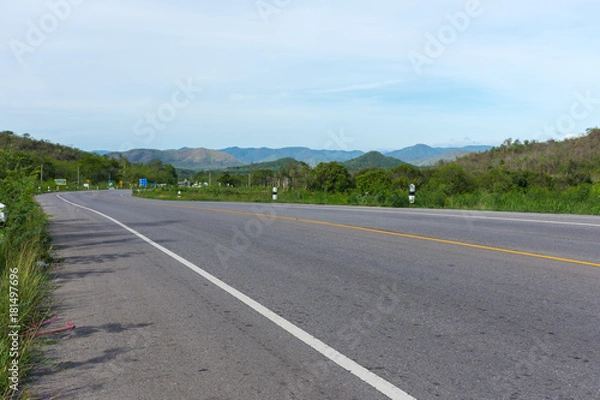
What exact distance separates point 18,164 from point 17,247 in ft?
8.59

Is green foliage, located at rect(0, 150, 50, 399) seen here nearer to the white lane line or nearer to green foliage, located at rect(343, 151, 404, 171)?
the white lane line

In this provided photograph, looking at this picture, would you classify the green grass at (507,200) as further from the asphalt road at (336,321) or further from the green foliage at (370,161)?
the green foliage at (370,161)

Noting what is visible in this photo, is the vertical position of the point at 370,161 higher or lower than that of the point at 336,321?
higher

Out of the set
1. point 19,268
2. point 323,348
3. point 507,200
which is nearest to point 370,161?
point 507,200

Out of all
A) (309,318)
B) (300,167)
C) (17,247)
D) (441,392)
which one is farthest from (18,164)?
(300,167)

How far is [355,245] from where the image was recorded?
1077cm

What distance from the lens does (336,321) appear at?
18.2ft

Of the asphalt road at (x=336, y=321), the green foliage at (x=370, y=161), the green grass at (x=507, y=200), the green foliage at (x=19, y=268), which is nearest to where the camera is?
the asphalt road at (x=336, y=321)

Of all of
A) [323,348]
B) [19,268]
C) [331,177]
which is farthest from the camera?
[331,177]

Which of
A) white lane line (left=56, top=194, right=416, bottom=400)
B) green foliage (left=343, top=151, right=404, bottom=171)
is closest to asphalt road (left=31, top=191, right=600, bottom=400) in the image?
white lane line (left=56, top=194, right=416, bottom=400)

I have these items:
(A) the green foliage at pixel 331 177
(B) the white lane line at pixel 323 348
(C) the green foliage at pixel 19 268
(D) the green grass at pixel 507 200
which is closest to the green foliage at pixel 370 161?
(A) the green foliage at pixel 331 177

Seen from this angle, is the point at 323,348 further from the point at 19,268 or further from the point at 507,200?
the point at 507,200

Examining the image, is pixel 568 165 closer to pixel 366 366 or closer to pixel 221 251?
pixel 221 251

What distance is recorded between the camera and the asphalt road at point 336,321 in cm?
403
